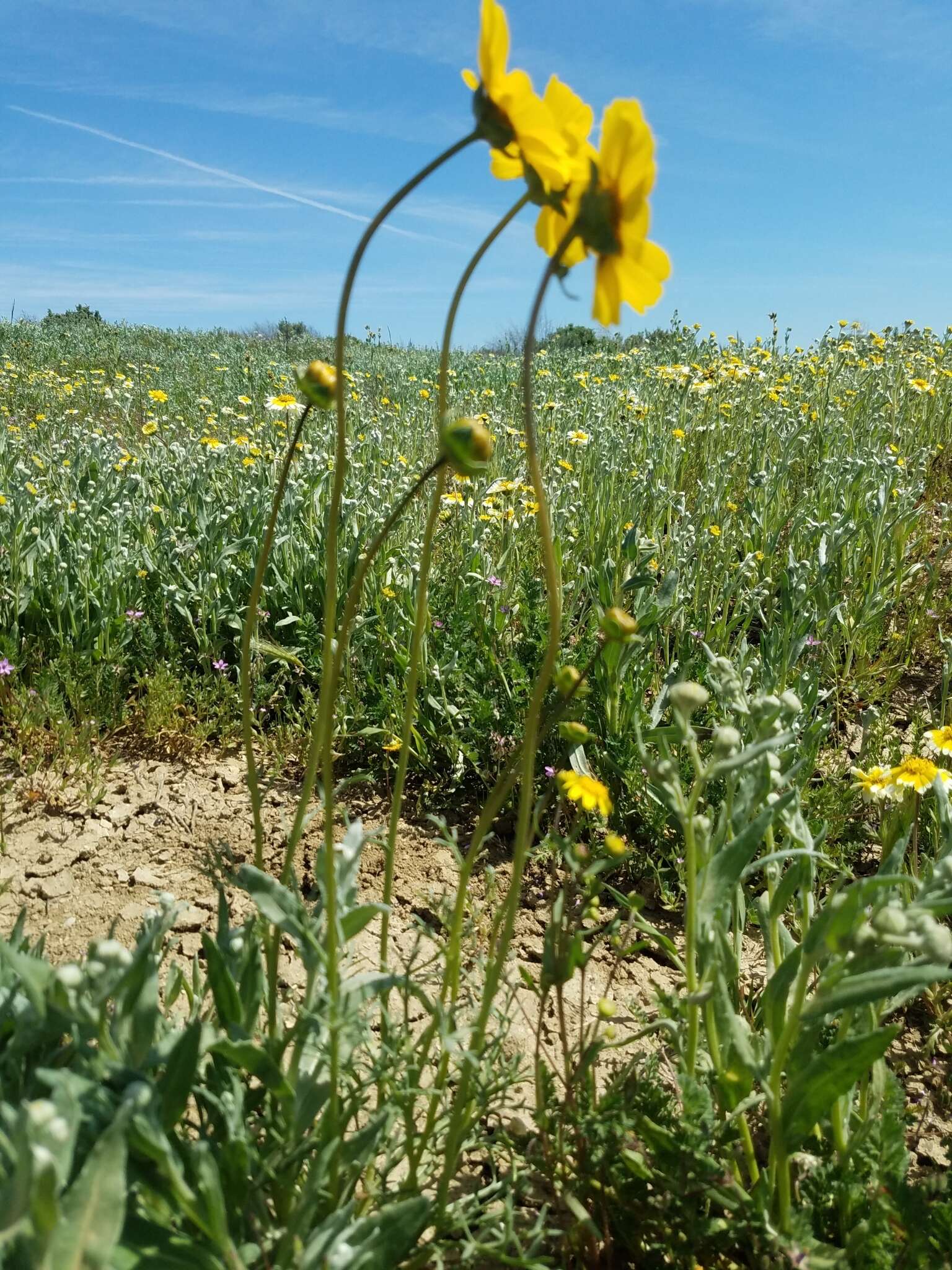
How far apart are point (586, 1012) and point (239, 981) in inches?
37.7

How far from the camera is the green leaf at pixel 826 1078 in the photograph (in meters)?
1.09

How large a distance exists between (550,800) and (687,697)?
4.44 ft

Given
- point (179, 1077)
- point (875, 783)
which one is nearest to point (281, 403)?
point (875, 783)

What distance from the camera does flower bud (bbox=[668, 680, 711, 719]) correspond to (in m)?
1.25

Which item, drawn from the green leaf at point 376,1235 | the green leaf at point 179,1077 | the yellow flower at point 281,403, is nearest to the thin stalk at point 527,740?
the green leaf at point 376,1235

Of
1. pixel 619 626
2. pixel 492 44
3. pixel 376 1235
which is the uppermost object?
pixel 492 44

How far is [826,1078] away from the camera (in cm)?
113

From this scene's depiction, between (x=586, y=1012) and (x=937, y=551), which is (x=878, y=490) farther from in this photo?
(x=586, y=1012)

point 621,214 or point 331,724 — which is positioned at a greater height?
point 621,214

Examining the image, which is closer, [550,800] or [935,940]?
[935,940]

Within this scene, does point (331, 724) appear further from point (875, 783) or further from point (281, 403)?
point (281, 403)

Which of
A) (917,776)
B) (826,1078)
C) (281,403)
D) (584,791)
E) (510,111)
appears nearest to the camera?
(510,111)

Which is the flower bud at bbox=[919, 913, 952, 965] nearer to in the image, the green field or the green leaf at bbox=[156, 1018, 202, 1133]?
the green field

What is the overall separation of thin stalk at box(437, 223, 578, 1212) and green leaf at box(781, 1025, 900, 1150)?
417 millimetres
